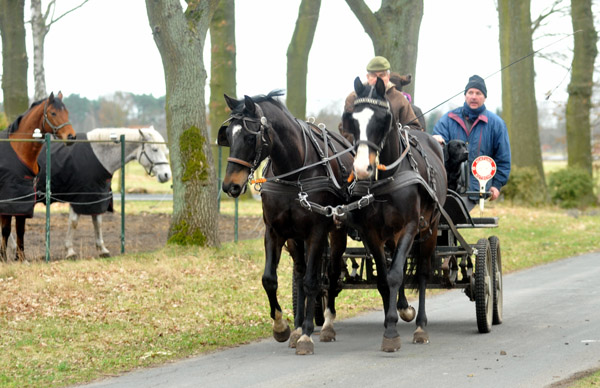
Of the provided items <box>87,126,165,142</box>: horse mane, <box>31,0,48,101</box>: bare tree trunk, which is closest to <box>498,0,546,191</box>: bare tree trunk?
<box>31,0,48,101</box>: bare tree trunk

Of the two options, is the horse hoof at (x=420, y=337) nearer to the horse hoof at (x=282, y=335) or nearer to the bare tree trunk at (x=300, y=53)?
the horse hoof at (x=282, y=335)

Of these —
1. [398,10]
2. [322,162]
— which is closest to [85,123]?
[398,10]

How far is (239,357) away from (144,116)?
78278mm

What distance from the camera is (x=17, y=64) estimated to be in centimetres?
2311

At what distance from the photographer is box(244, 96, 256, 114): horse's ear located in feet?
24.8

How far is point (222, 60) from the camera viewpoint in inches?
1027

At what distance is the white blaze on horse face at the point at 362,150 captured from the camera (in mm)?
7203

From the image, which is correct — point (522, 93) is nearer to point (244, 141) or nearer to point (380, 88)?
point (380, 88)

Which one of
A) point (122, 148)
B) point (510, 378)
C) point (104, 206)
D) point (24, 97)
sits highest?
point (24, 97)

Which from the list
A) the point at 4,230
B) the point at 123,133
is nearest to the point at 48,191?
the point at 4,230

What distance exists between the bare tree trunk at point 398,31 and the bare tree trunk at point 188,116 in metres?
4.30

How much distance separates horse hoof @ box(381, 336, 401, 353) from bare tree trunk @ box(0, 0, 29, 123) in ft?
56.6

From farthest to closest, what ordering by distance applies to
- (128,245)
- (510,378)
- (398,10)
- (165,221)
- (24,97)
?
(24,97), (165,221), (398,10), (128,245), (510,378)

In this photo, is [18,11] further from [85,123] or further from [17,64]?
[85,123]
